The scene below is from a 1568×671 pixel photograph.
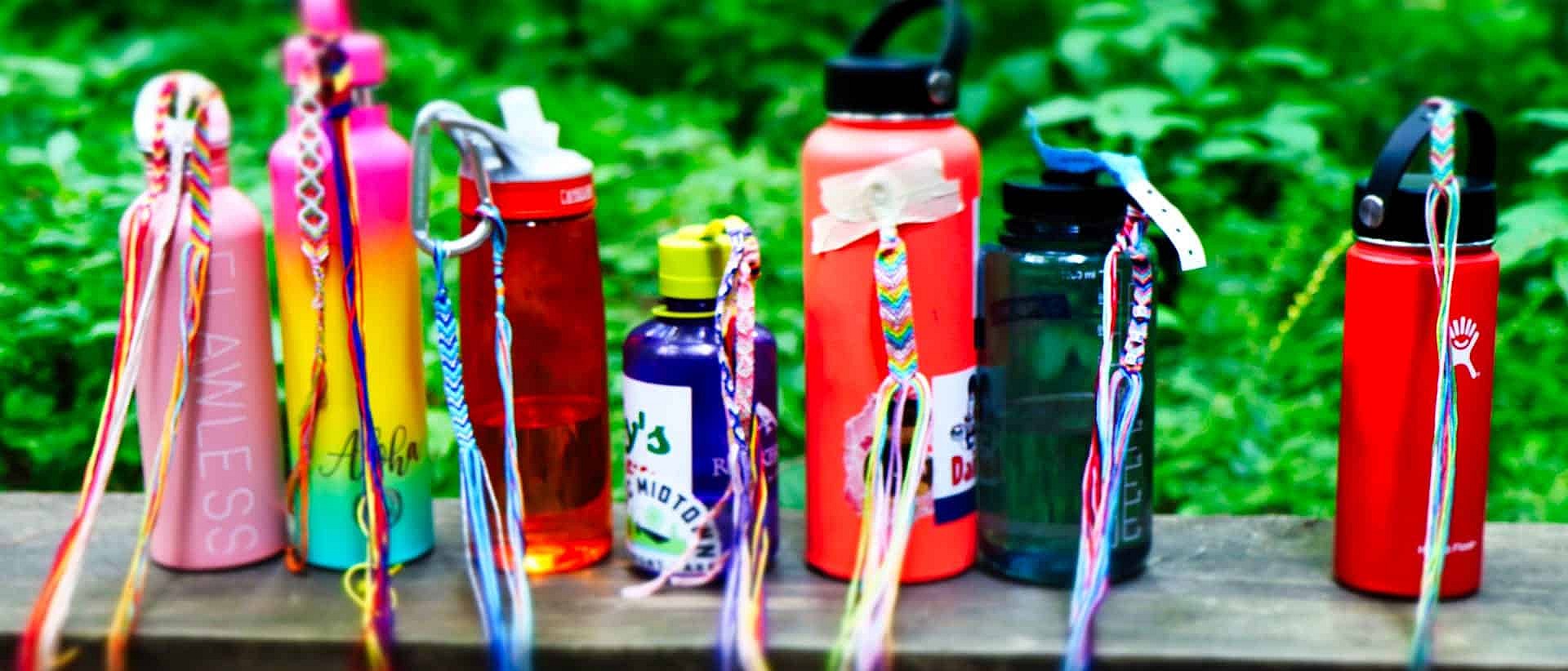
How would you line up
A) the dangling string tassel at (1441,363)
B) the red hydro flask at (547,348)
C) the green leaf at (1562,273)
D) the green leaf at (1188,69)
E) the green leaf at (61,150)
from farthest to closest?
the green leaf at (1188,69), the green leaf at (61,150), the green leaf at (1562,273), the red hydro flask at (547,348), the dangling string tassel at (1441,363)

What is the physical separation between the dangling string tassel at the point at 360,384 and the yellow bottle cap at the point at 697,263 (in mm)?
212

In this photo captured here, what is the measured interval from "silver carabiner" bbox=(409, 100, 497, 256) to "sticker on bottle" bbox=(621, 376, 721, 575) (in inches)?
5.8

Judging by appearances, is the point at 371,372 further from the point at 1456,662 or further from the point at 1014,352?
the point at 1456,662

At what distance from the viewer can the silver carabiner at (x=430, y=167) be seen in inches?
39.1

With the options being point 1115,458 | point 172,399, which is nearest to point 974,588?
point 1115,458

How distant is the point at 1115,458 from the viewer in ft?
3.26

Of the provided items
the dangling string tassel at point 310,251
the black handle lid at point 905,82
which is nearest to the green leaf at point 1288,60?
the black handle lid at point 905,82

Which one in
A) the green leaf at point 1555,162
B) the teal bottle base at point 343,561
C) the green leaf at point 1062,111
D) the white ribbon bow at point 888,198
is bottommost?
the teal bottle base at point 343,561

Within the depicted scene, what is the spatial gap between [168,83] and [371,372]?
247 millimetres

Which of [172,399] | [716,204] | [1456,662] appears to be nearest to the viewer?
[1456,662]

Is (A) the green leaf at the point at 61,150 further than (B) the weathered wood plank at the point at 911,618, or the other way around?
(A) the green leaf at the point at 61,150

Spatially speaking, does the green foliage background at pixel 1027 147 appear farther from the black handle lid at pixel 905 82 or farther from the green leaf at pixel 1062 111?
the black handle lid at pixel 905 82

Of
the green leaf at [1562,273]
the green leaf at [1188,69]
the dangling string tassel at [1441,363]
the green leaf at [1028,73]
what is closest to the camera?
the dangling string tassel at [1441,363]

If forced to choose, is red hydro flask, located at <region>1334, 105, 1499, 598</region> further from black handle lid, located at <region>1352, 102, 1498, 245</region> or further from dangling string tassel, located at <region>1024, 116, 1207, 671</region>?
dangling string tassel, located at <region>1024, 116, 1207, 671</region>
